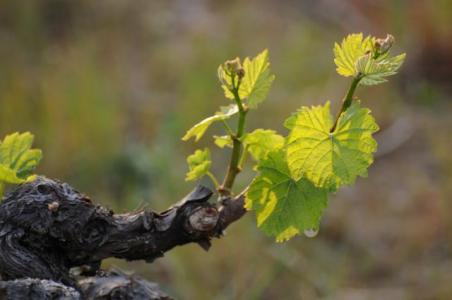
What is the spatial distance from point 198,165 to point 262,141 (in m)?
0.11

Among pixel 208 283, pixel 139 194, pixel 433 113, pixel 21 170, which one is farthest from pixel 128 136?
pixel 21 170

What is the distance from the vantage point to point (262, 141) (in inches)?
46.9

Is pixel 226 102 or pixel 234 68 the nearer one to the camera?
pixel 234 68

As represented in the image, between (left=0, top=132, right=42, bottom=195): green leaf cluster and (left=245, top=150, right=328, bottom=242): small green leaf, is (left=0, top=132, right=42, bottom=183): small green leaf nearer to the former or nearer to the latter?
(left=0, top=132, right=42, bottom=195): green leaf cluster

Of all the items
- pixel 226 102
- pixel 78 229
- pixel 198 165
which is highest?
pixel 226 102

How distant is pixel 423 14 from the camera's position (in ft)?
17.1

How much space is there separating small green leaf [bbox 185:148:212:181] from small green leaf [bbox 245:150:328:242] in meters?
0.10

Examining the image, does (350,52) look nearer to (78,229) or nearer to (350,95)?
(350,95)

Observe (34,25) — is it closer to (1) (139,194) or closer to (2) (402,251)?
(1) (139,194)

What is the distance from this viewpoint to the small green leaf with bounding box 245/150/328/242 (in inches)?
45.5

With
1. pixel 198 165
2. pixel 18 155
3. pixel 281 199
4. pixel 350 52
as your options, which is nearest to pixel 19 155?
pixel 18 155

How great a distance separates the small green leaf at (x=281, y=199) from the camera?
1155mm

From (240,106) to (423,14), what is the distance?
169 inches

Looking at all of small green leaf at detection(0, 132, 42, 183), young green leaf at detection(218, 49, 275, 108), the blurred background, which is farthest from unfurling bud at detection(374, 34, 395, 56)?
the blurred background
